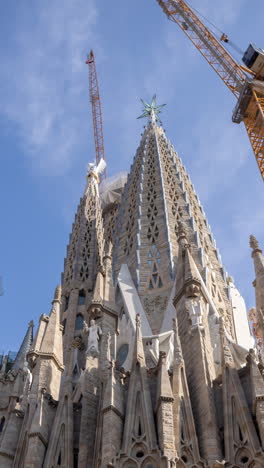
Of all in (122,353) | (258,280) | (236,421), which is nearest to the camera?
(236,421)

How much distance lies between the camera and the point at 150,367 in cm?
1991

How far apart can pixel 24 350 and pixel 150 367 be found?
45.8 feet

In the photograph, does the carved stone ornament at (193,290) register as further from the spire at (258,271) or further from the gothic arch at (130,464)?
the gothic arch at (130,464)

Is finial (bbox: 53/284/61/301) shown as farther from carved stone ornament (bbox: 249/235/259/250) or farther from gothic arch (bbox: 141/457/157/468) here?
gothic arch (bbox: 141/457/157/468)

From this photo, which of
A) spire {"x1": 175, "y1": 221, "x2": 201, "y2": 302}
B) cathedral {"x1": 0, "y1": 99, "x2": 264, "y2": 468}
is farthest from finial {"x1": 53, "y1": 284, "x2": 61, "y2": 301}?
spire {"x1": 175, "y1": 221, "x2": 201, "y2": 302}

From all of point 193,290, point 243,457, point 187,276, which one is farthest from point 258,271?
point 243,457

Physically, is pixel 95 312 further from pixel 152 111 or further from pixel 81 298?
pixel 152 111

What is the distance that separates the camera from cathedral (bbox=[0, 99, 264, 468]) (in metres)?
14.9

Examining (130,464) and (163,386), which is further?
(163,386)

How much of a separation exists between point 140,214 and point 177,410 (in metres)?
14.7

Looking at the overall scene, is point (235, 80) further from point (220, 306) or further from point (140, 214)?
point (220, 306)

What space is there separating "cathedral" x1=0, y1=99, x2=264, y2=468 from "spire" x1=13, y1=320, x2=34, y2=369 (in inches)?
5.3

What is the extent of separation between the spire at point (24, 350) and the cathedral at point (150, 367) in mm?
133

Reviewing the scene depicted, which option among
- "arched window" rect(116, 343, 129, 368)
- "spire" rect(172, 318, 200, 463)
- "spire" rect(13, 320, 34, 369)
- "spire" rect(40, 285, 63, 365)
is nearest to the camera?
"spire" rect(172, 318, 200, 463)
